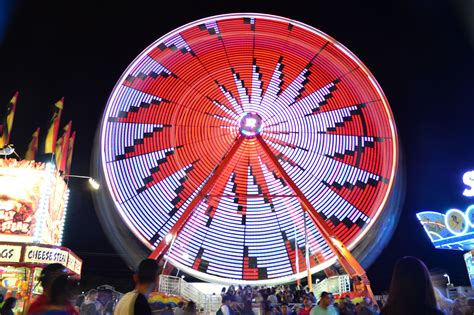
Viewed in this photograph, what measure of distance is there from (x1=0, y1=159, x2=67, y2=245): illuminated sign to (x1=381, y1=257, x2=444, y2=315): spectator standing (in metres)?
16.6

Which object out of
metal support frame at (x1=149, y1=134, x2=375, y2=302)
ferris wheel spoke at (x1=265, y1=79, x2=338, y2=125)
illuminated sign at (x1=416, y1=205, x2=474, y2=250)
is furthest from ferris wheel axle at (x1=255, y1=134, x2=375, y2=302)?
illuminated sign at (x1=416, y1=205, x2=474, y2=250)

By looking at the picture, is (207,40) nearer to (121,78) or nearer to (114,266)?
(121,78)

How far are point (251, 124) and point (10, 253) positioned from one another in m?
9.67

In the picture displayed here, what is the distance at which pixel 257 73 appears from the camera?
18047mm

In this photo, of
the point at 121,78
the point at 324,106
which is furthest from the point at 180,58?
the point at 324,106

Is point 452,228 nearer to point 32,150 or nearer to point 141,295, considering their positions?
point 32,150

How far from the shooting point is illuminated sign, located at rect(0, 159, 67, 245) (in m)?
16.8

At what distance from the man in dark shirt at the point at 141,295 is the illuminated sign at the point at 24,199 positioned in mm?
15413

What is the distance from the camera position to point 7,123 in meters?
19.4

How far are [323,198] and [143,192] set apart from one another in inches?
284

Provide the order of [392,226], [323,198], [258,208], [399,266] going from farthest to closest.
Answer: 1. [258,208]
2. [323,198]
3. [392,226]
4. [399,266]

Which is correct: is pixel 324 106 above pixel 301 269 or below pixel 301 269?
above

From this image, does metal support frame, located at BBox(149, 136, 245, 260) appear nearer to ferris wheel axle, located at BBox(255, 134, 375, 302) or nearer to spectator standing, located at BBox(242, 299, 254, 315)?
ferris wheel axle, located at BBox(255, 134, 375, 302)

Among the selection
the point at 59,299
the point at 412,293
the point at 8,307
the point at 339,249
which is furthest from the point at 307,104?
the point at 412,293
